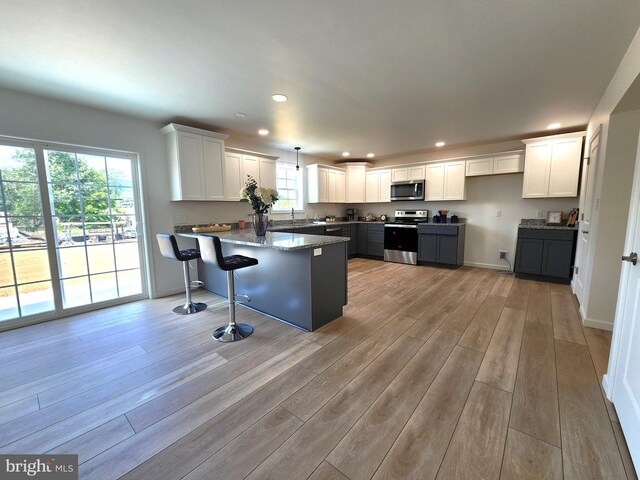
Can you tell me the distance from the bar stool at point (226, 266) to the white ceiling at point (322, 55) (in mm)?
1557

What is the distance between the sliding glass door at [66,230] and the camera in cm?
285

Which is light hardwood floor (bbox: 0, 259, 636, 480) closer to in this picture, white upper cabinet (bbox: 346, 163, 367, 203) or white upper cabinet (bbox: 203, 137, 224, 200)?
white upper cabinet (bbox: 203, 137, 224, 200)

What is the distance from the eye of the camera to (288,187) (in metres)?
5.82

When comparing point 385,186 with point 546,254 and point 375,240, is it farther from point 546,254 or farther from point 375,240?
point 546,254

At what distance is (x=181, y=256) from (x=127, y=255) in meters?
1.17

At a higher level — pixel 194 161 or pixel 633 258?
pixel 194 161

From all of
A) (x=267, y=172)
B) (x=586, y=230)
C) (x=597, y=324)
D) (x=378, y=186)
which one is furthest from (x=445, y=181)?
(x=267, y=172)

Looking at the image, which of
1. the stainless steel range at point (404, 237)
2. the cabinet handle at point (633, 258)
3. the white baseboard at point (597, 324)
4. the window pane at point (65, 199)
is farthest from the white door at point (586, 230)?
the window pane at point (65, 199)

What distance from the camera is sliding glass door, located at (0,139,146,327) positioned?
9.34 feet

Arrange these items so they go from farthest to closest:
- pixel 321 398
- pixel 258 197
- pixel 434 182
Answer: pixel 434 182 → pixel 258 197 → pixel 321 398

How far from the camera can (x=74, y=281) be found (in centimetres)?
325

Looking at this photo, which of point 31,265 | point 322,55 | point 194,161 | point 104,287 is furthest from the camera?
point 194,161

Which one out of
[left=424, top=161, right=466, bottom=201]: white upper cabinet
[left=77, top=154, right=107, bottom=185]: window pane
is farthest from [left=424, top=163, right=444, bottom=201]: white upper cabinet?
[left=77, top=154, right=107, bottom=185]: window pane

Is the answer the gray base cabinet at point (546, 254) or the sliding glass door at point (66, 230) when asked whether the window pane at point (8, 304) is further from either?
the gray base cabinet at point (546, 254)
